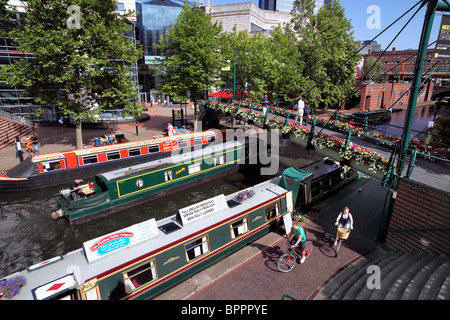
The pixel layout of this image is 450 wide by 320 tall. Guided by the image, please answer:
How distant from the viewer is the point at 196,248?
10.7 meters

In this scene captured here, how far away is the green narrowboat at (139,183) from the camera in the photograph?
15.8m

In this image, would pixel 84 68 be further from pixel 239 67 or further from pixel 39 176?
pixel 239 67

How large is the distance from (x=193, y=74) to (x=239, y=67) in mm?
6388

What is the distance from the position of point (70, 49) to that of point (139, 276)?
18815mm

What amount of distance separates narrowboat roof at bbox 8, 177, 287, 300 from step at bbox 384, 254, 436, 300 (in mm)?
6189

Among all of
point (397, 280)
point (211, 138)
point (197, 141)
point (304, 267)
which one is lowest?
point (304, 267)

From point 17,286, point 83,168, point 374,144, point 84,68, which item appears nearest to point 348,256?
point 374,144

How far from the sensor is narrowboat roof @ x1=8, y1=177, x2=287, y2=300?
26.5ft

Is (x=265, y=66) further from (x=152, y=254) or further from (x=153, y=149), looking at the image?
(x=152, y=254)

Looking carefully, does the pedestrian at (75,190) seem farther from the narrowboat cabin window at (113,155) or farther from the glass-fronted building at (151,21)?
the glass-fronted building at (151,21)

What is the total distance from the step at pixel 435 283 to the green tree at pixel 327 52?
2437 cm

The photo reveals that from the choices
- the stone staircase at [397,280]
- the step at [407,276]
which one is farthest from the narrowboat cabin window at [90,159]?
the step at [407,276]
